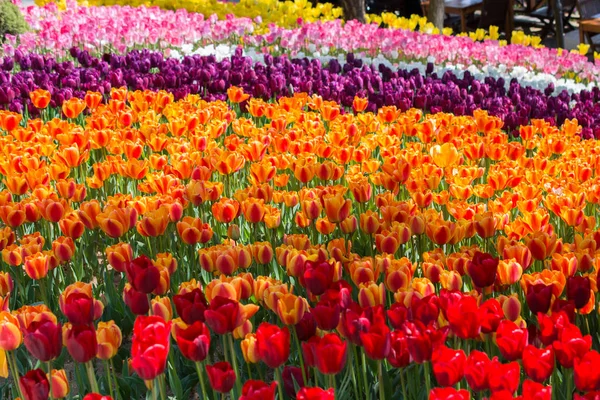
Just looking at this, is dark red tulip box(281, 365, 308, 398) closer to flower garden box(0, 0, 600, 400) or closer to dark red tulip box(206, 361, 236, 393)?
flower garden box(0, 0, 600, 400)

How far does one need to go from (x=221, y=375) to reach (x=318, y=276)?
1.75ft

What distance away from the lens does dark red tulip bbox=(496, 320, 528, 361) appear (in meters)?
1.91

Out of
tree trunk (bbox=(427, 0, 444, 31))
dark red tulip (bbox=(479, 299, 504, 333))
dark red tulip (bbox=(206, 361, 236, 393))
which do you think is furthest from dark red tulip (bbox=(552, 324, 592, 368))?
tree trunk (bbox=(427, 0, 444, 31))

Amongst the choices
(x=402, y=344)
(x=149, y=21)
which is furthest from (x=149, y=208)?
(x=149, y=21)

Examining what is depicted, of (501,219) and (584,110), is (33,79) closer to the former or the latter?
(584,110)

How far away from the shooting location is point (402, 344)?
188 centimetres

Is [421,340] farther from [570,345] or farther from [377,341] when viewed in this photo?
[570,345]

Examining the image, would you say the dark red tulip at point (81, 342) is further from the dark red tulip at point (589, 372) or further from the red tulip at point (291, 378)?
the dark red tulip at point (589, 372)

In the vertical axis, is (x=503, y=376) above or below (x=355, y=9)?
below

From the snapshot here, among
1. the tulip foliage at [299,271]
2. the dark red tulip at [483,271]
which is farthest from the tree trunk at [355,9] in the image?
the dark red tulip at [483,271]

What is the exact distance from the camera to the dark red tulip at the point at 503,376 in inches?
65.5

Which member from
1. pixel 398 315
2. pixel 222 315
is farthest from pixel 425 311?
pixel 222 315

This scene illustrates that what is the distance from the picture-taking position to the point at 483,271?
2.36 m

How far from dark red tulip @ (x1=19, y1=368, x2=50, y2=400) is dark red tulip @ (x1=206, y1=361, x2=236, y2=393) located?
14.4 inches
